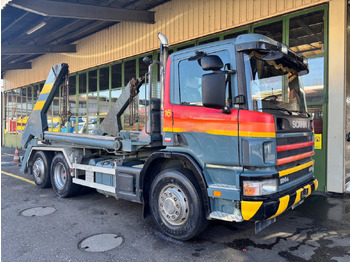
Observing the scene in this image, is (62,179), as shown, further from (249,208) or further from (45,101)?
(249,208)

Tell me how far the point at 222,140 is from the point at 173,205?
47.6 inches

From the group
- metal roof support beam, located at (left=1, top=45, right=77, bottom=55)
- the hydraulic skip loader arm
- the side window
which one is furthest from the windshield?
metal roof support beam, located at (left=1, top=45, right=77, bottom=55)

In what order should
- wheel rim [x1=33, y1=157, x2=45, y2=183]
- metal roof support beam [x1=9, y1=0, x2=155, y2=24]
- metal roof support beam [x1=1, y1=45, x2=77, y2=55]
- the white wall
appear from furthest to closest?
metal roof support beam [x1=1, y1=45, x2=77, y2=55] < metal roof support beam [x1=9, y1=0, x2=155, y2=24] < wheel rim [x1=33, y1=157, x2=45, y2=183] < the white wall

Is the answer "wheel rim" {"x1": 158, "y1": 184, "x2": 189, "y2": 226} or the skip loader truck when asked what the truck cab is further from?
"wheel rim" {"x1": 158, "y1": 184, "x2": 189, "y2": 226}

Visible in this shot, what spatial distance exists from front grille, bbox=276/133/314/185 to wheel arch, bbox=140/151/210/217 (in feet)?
3.24

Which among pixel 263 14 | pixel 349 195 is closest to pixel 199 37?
pixel 263 14

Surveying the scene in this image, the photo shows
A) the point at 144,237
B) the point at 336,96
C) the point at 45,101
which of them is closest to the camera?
the point at 144,237

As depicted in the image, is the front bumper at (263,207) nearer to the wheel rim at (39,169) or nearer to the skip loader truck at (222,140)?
the skip loader truck at (222,140)

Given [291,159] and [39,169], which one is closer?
[291,159]

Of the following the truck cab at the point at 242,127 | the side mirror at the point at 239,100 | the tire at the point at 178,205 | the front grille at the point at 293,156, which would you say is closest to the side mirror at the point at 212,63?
the truck cab at the point at 242,127

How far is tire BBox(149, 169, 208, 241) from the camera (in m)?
3.57

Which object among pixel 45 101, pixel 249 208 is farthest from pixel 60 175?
Result: pixel 249 208

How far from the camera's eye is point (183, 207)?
3.69 metres

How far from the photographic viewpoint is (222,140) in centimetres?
339
